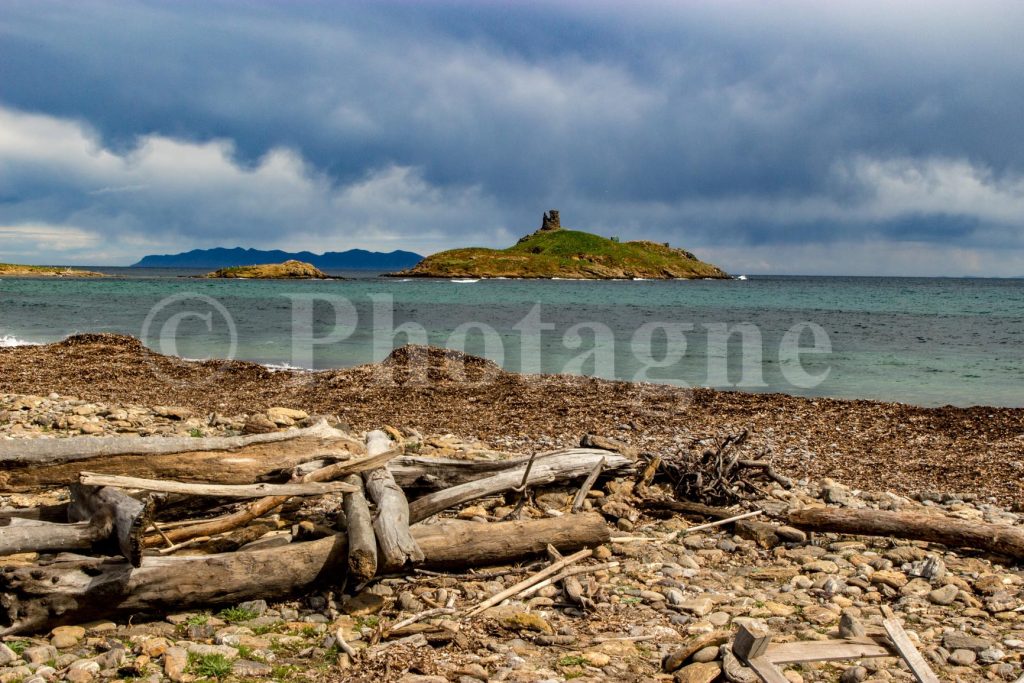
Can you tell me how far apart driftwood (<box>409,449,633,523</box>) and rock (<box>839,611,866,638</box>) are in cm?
359

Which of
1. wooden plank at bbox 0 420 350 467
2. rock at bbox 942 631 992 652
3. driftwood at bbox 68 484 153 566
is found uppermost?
wooden plank at bbox 0 420 350 467

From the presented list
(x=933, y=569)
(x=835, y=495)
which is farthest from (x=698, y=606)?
(x=835, y=495)

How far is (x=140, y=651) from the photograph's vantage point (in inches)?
184

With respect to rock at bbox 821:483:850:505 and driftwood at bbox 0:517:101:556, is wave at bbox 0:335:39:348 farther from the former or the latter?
rock at bbox 821:483:850:505

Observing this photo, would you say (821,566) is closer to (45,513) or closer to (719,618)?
(719,618)

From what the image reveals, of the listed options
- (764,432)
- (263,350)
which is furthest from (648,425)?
(263,350)

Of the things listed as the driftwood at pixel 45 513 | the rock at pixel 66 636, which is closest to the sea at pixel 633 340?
the driftwood at pixel 45 513

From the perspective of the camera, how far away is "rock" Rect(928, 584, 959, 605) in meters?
5.95

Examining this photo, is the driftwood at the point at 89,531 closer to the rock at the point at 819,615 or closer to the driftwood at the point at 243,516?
the driftwood at the point at 243,516

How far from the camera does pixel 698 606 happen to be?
5.74 m

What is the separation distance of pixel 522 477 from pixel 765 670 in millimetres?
4100

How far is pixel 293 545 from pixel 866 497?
760 centimetres

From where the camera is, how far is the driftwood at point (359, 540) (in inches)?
212

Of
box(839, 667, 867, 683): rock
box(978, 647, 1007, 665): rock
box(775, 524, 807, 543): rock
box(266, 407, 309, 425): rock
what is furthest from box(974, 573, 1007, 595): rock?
box(266, 407, 309, 425): rock
